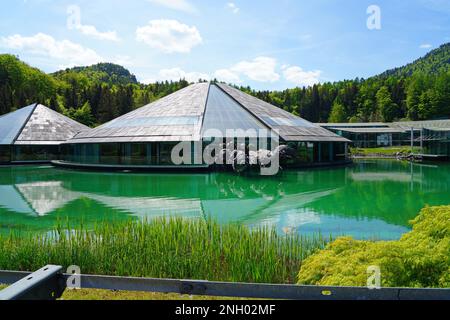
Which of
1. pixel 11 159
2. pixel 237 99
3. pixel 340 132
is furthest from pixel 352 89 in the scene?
pixel 11 159

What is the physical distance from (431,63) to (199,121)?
169 meters

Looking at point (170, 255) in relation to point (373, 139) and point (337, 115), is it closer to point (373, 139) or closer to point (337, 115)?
point (373, 139)

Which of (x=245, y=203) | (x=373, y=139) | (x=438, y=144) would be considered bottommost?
(x=245, y=203)

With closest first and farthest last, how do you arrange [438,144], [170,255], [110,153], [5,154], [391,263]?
1. [391,263]
2. [170,255]
3. [110,153]
4. [5,154]
5. [438,144]

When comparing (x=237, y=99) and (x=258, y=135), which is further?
(x=237, y=99)

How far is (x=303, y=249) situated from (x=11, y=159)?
3966 cm

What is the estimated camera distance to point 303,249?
6629 mm

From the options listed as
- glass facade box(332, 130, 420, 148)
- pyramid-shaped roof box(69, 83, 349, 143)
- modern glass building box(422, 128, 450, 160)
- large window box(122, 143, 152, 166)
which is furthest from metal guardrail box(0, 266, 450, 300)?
glass facade box(332, 130, 420, 148)

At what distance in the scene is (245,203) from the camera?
13625 millimetres

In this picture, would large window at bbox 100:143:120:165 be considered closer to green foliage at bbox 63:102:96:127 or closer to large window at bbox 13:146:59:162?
large window at bbox 13:146:59:162

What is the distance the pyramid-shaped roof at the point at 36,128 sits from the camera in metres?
39.2

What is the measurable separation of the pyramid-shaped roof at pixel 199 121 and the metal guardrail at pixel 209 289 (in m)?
23.6

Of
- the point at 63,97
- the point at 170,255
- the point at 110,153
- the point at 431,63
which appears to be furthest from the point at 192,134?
the point at 431,63
